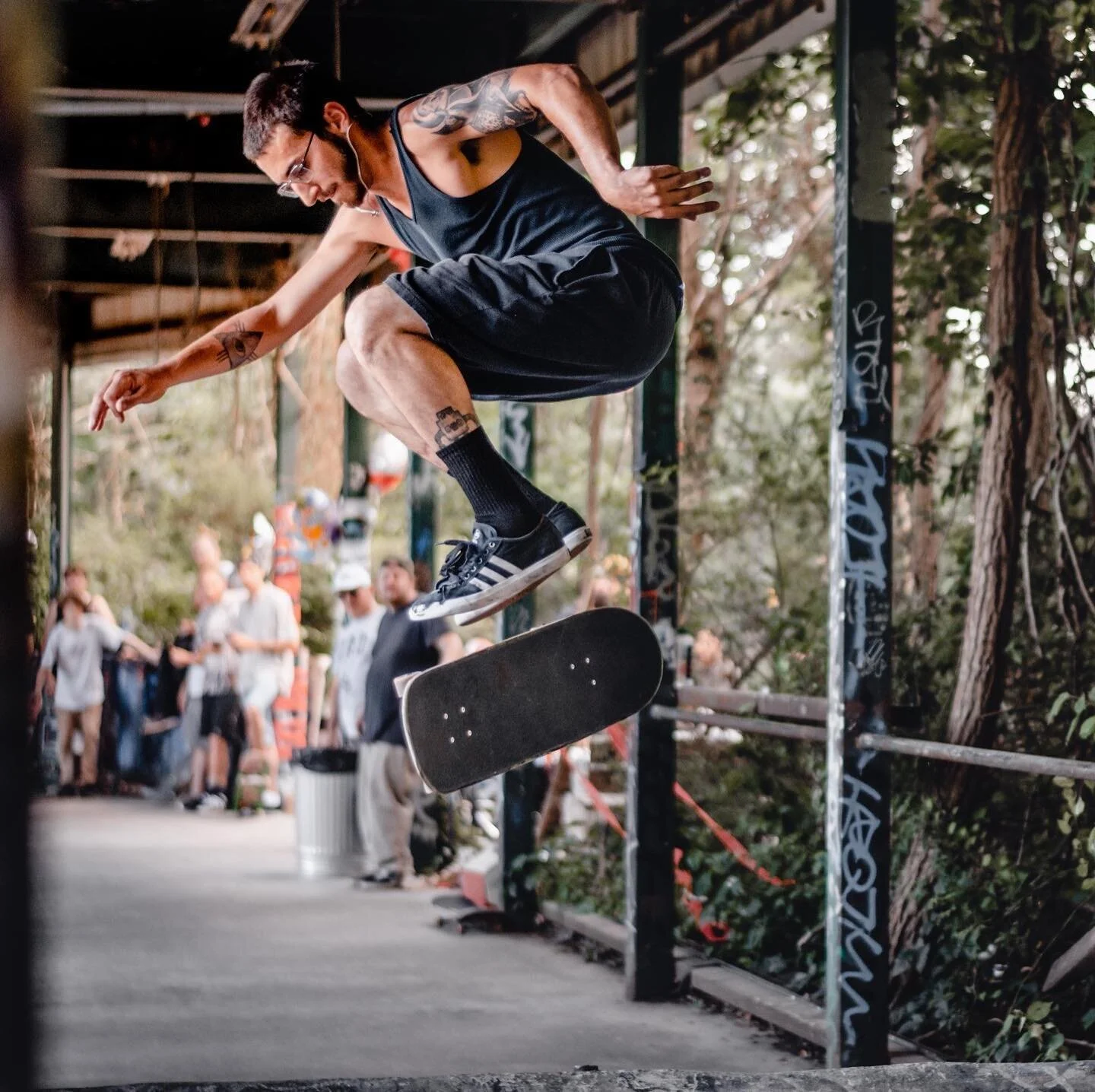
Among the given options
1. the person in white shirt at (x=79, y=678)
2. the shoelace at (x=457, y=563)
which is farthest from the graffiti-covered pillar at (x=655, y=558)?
the person in white shirt at (x=79, y=678)

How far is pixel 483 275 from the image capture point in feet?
10.3

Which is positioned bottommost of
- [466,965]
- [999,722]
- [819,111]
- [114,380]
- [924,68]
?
[466,965]

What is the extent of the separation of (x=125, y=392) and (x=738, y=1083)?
2054 millimetres

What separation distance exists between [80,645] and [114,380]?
787cm

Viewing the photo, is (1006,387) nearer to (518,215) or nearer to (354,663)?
(518,215)

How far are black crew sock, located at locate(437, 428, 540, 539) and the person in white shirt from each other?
6.63 meters

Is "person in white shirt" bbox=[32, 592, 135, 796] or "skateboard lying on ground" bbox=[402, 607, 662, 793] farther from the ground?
"skateboard lying on ground" bbox=[402, 607, 662, 793]

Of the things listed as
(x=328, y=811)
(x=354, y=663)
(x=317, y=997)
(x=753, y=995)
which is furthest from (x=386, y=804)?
(x=753, y=995)

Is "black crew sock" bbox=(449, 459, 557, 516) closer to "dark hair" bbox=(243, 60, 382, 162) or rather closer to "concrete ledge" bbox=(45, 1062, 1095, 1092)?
"dark hair" bbox=(243, 60, 382, 162)

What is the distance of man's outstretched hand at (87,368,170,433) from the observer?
331cm

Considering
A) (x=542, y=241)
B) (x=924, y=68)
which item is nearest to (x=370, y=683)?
(x=924, y=68)

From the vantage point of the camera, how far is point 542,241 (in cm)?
332

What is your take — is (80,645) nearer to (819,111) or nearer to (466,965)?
(466,965)

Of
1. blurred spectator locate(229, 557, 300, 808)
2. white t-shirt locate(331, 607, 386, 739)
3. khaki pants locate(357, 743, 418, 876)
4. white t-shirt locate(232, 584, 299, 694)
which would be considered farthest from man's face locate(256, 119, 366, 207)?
white t-shirt locate(232, 584, 299, 694)
